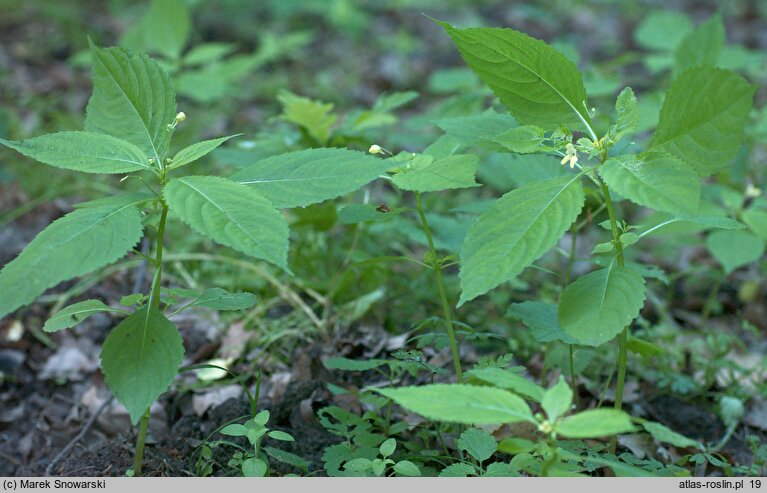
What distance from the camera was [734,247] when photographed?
2627mm

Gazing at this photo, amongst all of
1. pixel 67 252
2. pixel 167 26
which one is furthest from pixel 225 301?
pixel 167 26

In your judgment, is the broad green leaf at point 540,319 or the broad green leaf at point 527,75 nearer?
the broad green leaf at point 527,75

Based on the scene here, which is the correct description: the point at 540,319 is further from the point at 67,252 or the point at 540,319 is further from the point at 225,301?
the point at 67,252

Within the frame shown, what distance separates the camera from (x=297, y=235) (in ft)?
9.74

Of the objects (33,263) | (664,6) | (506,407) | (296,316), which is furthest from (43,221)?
(664,6)

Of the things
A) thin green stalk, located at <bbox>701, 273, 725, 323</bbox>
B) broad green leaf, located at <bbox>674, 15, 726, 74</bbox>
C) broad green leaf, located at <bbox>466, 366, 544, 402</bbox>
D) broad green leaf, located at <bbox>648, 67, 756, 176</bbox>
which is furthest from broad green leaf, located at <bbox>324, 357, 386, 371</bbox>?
broad green leaf, located at <bbox>674, 15, 726, 74</bbox>

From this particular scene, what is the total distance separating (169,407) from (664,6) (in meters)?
5.28

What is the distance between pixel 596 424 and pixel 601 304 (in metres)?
0.34

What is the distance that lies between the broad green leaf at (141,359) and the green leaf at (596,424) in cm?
79

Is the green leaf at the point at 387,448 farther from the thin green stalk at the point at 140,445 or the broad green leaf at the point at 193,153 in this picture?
the broad green leaf at the point at 193,153

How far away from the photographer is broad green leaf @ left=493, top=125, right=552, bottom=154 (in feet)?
5.32

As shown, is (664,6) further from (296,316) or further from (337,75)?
(296,316)

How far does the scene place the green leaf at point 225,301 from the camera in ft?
5.51

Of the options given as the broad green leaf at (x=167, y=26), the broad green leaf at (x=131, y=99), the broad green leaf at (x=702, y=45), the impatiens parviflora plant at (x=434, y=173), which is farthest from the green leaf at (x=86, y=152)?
the broad green leaf at (x=702, y=45)
